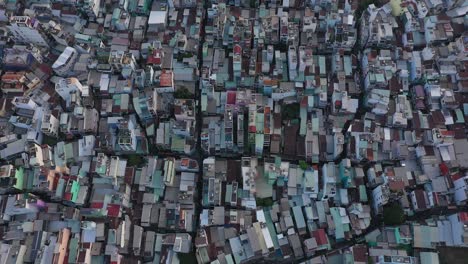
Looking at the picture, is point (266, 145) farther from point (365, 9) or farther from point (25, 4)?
point (25, 4)

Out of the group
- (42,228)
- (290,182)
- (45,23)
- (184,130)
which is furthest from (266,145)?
(45,23)

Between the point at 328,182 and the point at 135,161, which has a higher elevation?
the point at 328,182

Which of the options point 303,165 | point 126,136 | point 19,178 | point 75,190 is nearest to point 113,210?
point 75,190

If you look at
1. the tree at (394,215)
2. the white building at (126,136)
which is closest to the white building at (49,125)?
the white building at (126,136)

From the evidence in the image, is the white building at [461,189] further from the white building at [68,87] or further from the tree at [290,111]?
the white building at [68,87]

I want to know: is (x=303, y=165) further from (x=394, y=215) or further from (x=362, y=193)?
(x=394, y=215)
